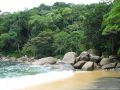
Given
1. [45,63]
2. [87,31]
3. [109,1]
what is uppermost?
[109,1]

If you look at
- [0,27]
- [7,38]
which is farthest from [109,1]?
[0,27]

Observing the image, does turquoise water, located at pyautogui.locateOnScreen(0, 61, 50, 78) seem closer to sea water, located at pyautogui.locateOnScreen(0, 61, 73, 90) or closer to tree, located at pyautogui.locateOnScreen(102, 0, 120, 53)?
sea water, located at pyautogui.locateOnScreen(0, 61, 73, 90)

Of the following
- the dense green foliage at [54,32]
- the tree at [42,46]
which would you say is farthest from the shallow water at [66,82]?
the tree at [42,46]

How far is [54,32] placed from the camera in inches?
2446

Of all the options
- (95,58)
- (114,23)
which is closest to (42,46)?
(95,58)

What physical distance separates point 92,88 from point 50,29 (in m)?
49.1

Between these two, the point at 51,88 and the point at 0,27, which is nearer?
the point at 51,88

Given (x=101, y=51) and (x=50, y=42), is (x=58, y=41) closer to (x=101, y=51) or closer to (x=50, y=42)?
(x=50, y=42)

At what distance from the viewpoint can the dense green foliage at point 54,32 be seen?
38319mm

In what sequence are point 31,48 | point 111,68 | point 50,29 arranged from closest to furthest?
point 111,68
point 31,48
point 50,29

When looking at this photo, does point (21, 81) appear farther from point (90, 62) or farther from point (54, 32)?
point (54, 32)

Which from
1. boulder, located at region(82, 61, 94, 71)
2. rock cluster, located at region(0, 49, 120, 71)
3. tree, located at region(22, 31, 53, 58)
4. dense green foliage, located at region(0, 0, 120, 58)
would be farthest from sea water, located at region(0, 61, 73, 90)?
tree, located at region(22, 31, 53, 58)

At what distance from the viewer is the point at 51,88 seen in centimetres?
1933

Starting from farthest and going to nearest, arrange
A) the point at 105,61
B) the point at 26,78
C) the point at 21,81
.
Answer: the point at 105,61
the point at 26,78
the point at 21,81
